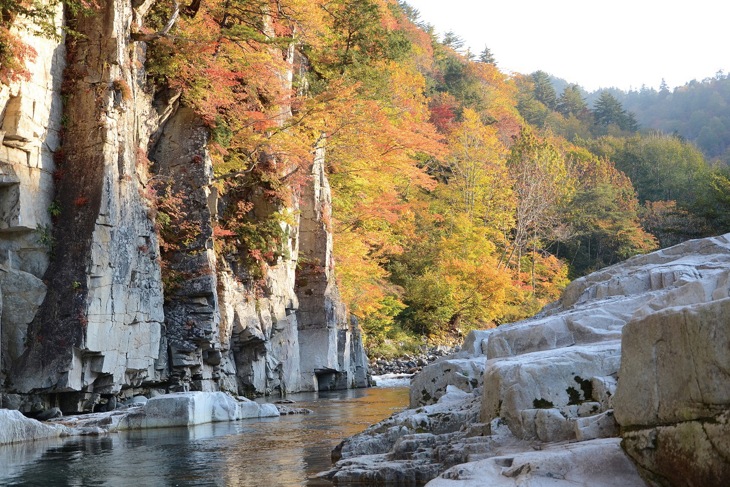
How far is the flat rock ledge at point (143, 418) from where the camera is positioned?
481 inches

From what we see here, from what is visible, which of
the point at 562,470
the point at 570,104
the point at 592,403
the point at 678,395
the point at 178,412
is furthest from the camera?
the point at 570,104

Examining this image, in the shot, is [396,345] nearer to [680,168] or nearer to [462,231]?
[462,231]

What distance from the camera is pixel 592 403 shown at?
6617mm

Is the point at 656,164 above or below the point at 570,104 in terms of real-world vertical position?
below

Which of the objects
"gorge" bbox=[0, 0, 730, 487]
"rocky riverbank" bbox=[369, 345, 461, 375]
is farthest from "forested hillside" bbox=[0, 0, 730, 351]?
"rocky riverbank" bbox=[369, 345, 461, 375]

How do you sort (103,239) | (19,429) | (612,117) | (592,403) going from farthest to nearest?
(612,117) < (103,239) < (19,429) < (592,403)

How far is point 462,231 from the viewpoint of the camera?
135 feet

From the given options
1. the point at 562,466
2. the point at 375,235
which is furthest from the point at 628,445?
the point at 375,235

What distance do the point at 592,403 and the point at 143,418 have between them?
32.3ft

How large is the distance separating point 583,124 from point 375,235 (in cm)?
5198

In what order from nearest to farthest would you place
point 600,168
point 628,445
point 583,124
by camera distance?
1. point 628,445
2. point 600,168
3. point 583,124

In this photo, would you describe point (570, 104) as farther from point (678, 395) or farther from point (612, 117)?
point (678, 395)

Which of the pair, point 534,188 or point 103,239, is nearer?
point 103,239

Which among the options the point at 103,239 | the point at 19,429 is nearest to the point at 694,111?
the point at 103,239
